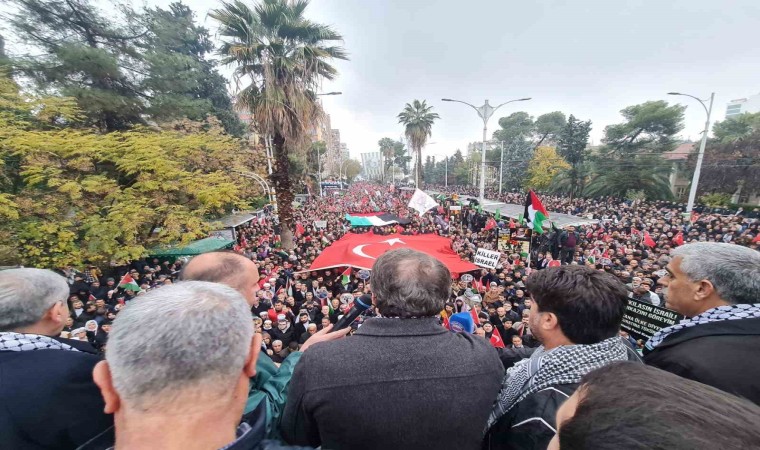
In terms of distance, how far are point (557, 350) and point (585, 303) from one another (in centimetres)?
24

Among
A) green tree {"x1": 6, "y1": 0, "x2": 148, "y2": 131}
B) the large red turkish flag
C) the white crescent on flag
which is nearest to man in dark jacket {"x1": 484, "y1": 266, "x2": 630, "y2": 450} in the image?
the large red turkish flag

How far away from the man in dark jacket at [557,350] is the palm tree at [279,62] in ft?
39.9

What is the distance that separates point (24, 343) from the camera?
144 cm

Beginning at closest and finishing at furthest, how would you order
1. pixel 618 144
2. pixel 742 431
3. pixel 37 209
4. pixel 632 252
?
pixel 742 431 < pixel 37 209 < pixel 632 252 < pixel 618 144

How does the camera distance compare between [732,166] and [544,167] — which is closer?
[732,166]

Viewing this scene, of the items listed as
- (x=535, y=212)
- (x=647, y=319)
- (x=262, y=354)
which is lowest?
(x=647, y=319)

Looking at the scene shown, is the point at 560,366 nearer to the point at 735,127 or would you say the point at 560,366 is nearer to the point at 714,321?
the point at 714,321

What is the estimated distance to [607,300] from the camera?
144 cm

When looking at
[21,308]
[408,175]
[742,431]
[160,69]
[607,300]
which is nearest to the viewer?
[742,431]

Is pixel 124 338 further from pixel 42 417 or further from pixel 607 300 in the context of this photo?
pixel 607 300

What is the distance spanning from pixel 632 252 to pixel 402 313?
511 inches

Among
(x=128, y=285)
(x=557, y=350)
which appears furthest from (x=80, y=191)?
(x=557, y=350)

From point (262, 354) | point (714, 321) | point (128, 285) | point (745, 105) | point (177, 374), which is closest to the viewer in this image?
point (177, 374)

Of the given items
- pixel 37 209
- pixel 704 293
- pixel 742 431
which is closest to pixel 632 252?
pixel 704 293
